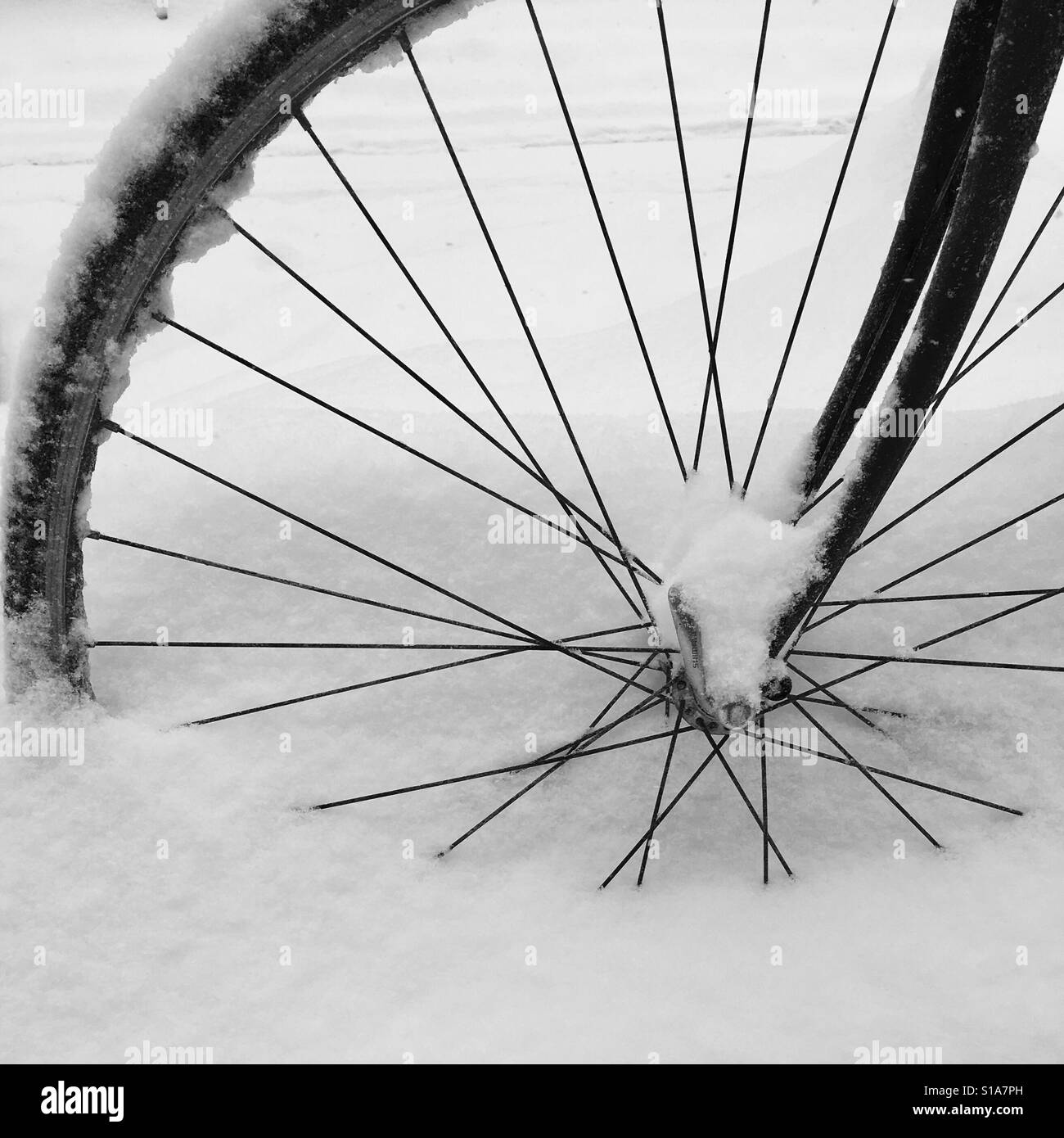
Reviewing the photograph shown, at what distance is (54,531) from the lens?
1.02 meters

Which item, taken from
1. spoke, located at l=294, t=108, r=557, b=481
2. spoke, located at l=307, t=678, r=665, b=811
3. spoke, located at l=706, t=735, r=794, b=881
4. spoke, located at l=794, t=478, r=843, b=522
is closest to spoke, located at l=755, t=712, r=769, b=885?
spoke, located at l=706, t=735, r=794, b=881

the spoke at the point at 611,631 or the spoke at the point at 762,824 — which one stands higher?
the spoke at the point at 611,631

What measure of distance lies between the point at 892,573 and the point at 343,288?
170cm

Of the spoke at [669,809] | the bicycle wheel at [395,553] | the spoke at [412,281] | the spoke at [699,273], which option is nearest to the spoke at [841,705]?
the bicycle wheel at [395,553]

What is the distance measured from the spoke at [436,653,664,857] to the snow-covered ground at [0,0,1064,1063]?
0.02 meters

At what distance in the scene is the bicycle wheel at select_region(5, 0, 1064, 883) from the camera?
899 mm

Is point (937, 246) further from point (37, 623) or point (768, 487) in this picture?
point (37, 623)

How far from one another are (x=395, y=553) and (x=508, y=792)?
1.08ft

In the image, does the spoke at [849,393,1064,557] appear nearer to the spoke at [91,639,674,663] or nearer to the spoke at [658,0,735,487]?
the spoke at [658,0,735,487]

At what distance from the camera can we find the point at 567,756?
1.07 metres

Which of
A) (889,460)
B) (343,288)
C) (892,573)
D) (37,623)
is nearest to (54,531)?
(37,623)

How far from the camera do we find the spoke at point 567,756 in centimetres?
105

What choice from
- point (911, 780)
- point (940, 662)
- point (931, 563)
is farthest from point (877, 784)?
point (931, 563)

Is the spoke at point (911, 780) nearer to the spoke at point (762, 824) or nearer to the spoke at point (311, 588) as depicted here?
the spoke at point (762, 824)
